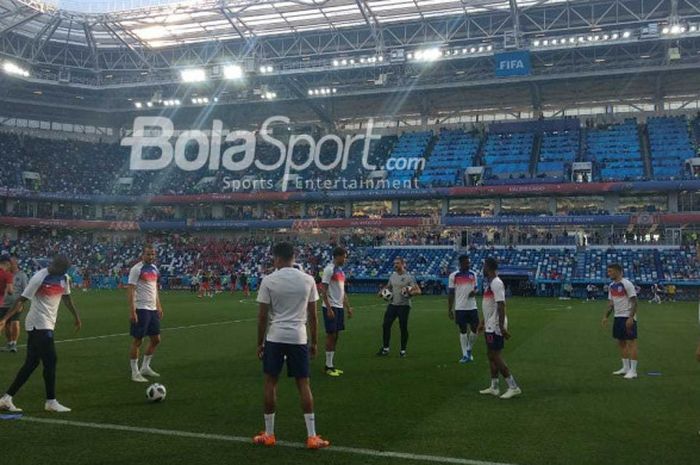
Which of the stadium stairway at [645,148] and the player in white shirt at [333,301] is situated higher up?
the stadium stairway at [645,148]

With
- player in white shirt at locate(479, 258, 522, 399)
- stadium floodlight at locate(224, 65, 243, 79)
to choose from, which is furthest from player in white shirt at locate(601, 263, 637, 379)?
stadium floodlight at locate(224, 65, 243, 79)

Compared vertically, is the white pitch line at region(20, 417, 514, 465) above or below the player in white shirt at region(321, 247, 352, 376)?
below

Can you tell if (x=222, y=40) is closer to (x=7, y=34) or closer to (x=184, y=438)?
(x=7, y=34)

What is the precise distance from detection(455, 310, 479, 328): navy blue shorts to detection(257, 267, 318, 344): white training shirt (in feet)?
22.5

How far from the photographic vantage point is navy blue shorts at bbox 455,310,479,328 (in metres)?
13.3

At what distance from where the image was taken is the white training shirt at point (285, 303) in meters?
7.09

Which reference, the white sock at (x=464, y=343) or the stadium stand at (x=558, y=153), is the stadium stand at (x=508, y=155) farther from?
the white sock at (x=464, y=343)

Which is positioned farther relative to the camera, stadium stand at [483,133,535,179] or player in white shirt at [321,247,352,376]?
stadium stand at [483,133,535,179]

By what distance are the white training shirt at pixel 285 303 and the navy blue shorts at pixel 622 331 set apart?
7512mm

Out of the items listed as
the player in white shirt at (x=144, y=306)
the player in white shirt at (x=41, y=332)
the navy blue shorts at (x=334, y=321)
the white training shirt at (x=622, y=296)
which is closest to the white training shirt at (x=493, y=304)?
the navy blue shorts at (x=334, y=321)

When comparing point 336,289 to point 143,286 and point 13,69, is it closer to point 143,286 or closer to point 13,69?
point 143,286

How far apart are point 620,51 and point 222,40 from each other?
33.4 metres

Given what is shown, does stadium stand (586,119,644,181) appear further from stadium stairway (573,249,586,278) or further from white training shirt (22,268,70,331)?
white training shirt (22,268,70,331)

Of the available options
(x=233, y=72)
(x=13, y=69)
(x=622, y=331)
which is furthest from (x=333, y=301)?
(x=13, y=69)
